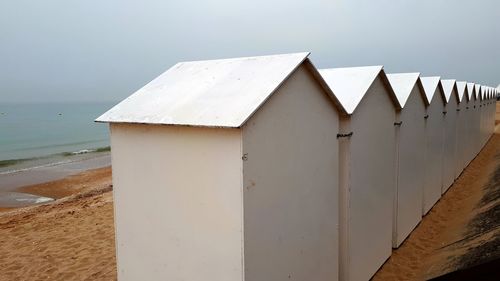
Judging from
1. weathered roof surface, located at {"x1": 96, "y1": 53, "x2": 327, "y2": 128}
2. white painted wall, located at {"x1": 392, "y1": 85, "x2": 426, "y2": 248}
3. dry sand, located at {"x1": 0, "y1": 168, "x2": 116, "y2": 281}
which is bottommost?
dry sand, located at {"x1": 0, "y1": 168, "x2": 116, "y2": 281}

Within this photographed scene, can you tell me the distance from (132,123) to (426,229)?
21.8 ft

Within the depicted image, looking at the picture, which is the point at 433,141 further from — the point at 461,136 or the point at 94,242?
the point at 94,242

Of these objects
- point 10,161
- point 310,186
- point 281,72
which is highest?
point 281,72

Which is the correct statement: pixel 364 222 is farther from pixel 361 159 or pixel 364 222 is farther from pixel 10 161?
pixel 10 161

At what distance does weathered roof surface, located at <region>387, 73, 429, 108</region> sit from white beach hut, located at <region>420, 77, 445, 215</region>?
48.4 inches

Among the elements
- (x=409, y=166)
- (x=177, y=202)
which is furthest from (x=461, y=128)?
(x=177, y=202)

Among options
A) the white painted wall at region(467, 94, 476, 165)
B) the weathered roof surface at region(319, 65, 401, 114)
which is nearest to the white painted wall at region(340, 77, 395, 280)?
the weathered roof surface at region(319, 65, 401, 114)

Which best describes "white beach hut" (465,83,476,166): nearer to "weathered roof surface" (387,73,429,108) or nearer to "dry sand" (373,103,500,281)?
"dry sand" (373,103,500,281)

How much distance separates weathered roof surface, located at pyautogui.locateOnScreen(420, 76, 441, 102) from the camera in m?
8.17

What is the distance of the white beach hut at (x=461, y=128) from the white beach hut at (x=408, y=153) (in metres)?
4.74

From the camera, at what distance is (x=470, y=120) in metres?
14.0

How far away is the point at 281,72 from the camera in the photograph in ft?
10.8

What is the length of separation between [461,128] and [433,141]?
4429 mm

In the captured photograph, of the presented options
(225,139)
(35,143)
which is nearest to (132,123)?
(225,139)
